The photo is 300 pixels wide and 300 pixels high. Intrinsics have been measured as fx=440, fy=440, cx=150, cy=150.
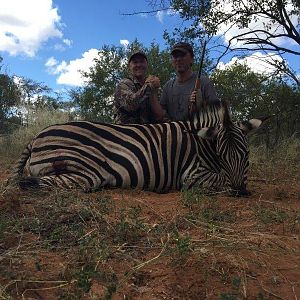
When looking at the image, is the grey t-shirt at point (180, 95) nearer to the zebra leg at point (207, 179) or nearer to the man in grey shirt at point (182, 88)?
the man in grey shirt at point (182, 88)

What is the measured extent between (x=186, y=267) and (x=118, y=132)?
2403 millimetres

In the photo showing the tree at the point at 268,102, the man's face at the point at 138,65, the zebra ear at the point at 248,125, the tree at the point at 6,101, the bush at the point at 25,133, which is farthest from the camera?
the tree at the point at 6,101

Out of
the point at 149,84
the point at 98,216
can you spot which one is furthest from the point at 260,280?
the point at 149,84

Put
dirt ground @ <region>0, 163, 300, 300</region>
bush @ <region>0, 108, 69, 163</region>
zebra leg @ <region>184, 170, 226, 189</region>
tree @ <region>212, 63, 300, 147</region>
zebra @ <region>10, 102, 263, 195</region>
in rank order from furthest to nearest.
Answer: tree @ <region>212, 63, 300, 147</region>
bush @ <region>0, 108, 69, 163</region>
zebra leg @ <region>184, 170, 226, 189</region>
zebra @ <region>10, 102, 263, 195</region>
dirt ground @ <region>0, 163, 300, 300</region>

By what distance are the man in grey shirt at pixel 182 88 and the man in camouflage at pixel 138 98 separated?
0.97ft

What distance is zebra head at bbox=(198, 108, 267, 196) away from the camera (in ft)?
12.5

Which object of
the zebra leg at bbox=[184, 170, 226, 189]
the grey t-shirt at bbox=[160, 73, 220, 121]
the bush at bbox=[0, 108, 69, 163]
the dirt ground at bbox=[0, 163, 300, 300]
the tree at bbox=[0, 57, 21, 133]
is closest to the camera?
the dirt ground at bbox=[0, 163, 300, 300]

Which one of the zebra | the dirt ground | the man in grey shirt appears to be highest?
the man in grey shirt

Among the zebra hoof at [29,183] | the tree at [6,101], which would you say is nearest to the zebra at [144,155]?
the zebra hoof at [29,183]

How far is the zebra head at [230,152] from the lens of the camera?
3.80 m

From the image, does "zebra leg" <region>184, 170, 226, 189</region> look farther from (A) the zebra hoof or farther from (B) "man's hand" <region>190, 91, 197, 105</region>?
(A) the zebra hoof

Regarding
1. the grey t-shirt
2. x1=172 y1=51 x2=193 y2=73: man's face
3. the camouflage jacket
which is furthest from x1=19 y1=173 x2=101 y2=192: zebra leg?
x1=172 y1=51 x2=193 y2=73: man's face

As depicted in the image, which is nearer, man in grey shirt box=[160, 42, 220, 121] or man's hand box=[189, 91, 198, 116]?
man's hand box=[189, 91, 198, 116]

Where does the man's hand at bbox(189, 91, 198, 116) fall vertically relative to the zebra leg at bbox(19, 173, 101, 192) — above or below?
above
